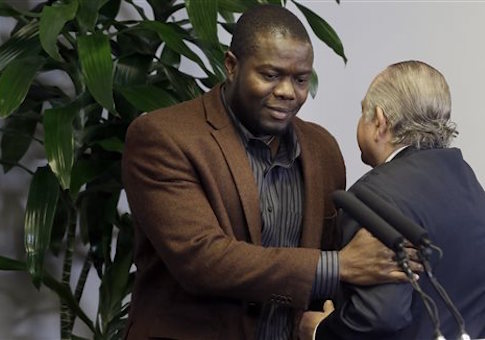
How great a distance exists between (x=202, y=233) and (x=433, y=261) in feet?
1.32

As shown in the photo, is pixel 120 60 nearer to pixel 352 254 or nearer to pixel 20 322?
pixel 20 322

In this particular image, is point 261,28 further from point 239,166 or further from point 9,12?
point 9,12

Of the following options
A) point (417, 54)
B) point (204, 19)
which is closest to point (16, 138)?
point (204, 19)

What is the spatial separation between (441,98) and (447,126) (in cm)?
6

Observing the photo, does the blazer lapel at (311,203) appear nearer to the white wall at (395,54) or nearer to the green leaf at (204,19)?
the green leaf at (204,19)

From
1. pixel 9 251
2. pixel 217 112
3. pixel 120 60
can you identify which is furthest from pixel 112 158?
pixel 217 112

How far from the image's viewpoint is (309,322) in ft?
5.82

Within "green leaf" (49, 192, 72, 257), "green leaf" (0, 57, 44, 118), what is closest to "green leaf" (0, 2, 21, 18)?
"green leaf" (0, 57, 44, 118)

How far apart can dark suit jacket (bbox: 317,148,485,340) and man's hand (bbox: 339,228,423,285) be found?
2 centimetres

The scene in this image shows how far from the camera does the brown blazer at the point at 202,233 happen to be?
1658 millimetres

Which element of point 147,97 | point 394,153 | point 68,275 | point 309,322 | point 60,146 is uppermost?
point 394,153

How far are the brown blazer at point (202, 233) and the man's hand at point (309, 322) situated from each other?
93mm

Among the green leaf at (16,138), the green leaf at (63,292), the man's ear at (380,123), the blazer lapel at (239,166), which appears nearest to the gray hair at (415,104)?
the man's ear at (380,123)

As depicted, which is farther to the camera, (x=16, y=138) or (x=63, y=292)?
(x=16, y=138)
